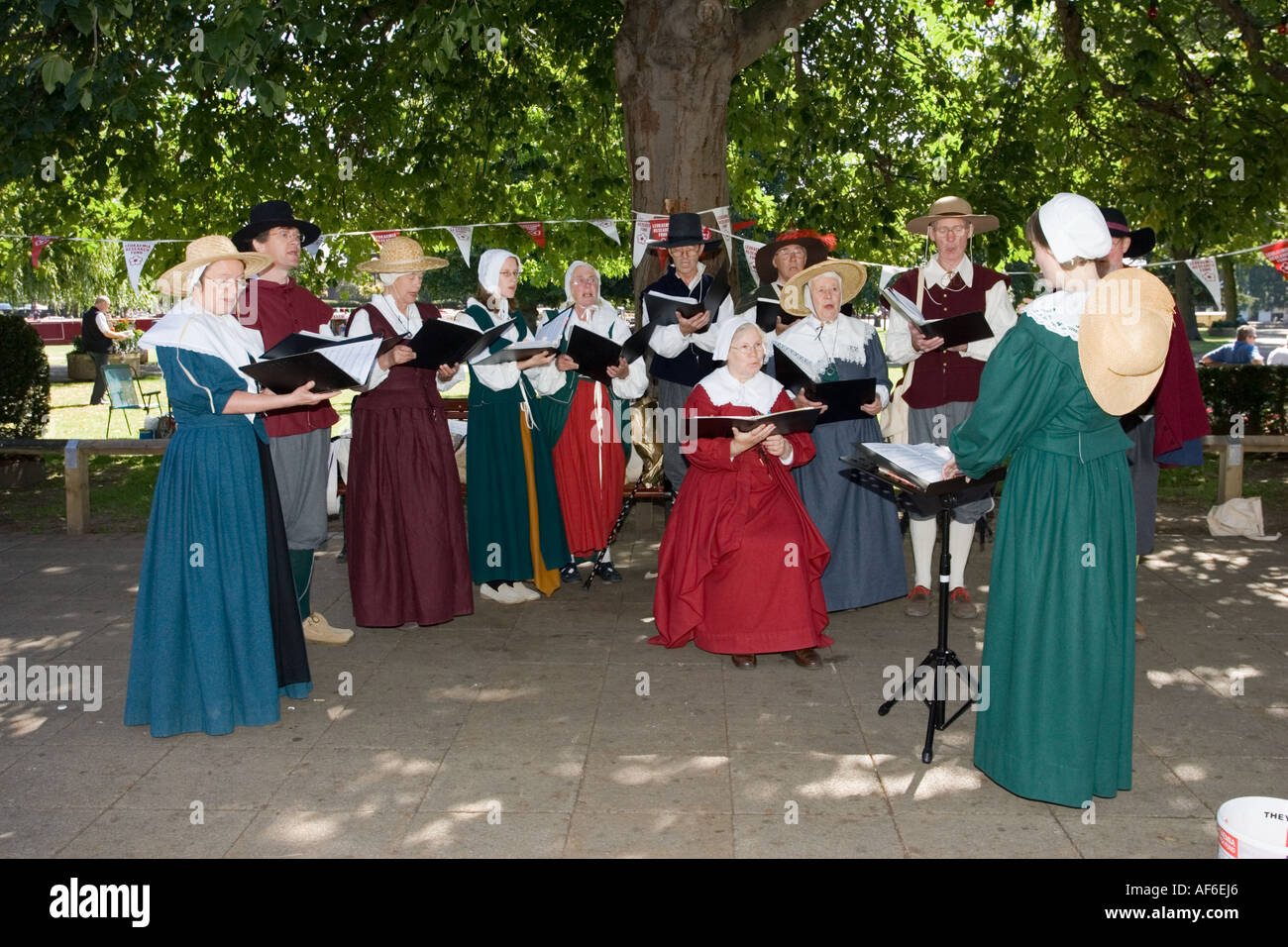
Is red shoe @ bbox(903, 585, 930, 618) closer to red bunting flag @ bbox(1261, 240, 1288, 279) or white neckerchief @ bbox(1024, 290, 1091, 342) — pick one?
white neckerchief @ bbox(1024, 290, 1091, 342)

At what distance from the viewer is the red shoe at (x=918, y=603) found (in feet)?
23.2

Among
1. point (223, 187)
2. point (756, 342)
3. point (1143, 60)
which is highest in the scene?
point (1143, 60)

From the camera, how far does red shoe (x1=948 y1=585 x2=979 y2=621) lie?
23.1ft

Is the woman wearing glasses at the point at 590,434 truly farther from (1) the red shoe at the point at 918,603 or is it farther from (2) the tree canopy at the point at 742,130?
(2) the tree canopy at the point at 742,130

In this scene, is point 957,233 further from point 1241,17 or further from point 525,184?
point 525,184

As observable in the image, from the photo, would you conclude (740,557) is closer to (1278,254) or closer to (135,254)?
(1278,254)

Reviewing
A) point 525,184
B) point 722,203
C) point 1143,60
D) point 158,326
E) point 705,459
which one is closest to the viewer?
point 158,326

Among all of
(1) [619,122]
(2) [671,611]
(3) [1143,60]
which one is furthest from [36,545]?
(3) [1143,60]

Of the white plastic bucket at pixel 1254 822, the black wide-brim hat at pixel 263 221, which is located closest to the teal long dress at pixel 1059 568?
the white plastic bucket at pixel 1254 822

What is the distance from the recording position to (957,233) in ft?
21.9

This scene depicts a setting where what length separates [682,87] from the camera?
9.12 metres

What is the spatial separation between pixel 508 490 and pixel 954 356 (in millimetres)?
2766

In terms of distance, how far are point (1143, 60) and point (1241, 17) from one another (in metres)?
1.00

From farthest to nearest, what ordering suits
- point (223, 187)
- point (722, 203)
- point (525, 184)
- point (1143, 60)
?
point (525, 184) → point (223, 187) → point (1143, 60) → point (722, 203)
